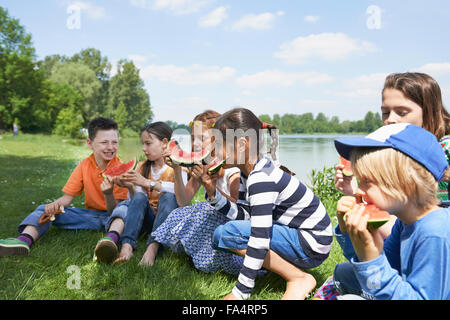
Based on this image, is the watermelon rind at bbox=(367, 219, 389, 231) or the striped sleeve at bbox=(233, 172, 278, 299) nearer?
the watermelon rind at bbox=(367, 219, 389, 231)

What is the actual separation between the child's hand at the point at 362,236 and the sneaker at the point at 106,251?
2.07m

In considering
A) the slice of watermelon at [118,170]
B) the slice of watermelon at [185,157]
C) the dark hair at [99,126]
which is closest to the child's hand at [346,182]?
the slice of watermelon at [185,157]

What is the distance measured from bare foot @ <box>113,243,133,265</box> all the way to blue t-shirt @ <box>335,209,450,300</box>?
2054mm

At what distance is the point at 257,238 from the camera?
2146 millimetres

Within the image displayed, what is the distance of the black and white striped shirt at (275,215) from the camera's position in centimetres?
215

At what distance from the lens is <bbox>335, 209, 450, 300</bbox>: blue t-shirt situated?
138 cm

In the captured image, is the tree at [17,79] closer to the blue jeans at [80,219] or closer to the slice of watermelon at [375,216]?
the blue jeans at [80,219]

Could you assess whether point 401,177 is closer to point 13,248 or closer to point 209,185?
point 209,185

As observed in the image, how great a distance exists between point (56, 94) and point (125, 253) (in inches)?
1741

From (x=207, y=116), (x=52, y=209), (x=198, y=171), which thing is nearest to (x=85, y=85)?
(x=52, y=209)

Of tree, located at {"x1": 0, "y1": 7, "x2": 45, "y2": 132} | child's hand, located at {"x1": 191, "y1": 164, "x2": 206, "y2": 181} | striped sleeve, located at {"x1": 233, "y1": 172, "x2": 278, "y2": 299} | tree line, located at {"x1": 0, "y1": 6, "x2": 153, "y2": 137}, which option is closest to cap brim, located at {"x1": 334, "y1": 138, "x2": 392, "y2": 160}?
striped sleeve, located at {"x1": 233, "y1": 172, "x2": 278, "y2": 299}

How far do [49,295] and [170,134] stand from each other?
6.59ft

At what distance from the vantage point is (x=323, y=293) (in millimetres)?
2172

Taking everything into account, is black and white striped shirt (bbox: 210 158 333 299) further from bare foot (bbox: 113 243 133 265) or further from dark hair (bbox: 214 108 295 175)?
bare foot (bbox: 113 243 133 265)
